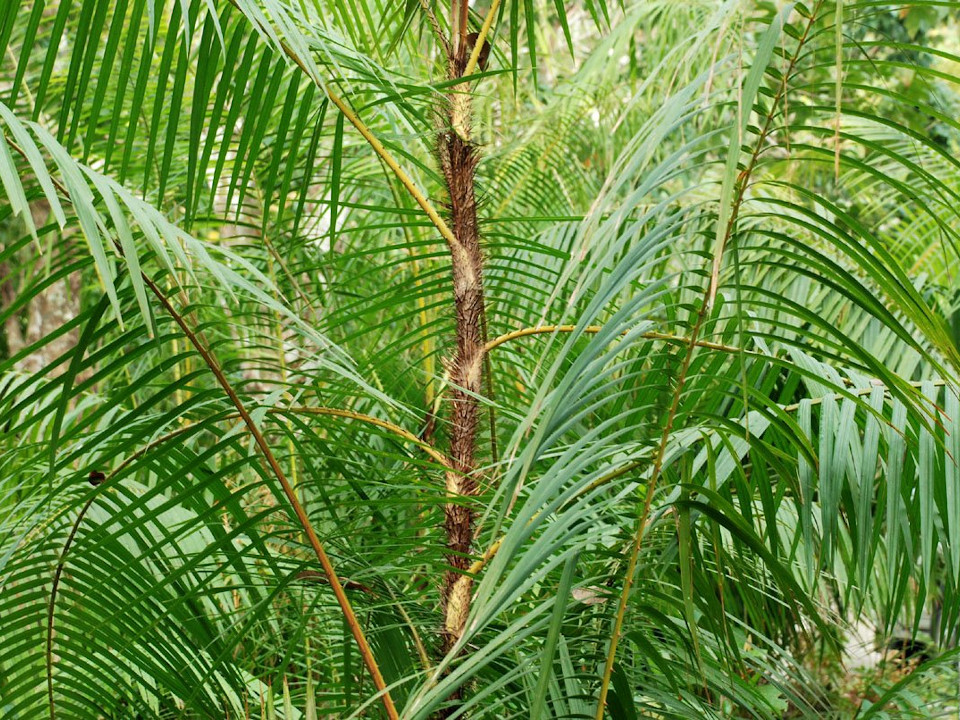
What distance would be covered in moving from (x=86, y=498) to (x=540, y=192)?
129cm

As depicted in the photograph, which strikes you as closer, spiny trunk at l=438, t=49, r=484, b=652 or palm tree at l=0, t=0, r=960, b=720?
palm tree at l=0, t=0, r=960, b=720

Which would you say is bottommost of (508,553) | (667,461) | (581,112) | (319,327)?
(508,553)

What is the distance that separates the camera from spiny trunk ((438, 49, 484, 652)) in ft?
2.59

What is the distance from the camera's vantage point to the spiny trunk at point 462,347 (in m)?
0.79

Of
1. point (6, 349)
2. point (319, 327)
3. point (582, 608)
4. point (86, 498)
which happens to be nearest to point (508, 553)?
point (582, 608)

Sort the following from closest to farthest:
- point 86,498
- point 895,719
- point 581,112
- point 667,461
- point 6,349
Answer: point 667,461, point 86,498, point 895,719, point 581,112, point 6,349

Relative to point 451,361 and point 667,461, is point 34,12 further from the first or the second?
point 667,461

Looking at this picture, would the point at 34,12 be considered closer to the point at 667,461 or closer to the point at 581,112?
the point at 667,461

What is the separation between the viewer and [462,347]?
0.79 metres

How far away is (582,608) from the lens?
761mm

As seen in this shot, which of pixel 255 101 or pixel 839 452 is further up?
pixel 255 101

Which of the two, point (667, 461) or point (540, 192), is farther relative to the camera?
point (540, 192)

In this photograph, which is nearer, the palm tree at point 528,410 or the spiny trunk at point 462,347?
the palm tree at point 528,410

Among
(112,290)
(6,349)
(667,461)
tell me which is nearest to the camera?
(112,290)
